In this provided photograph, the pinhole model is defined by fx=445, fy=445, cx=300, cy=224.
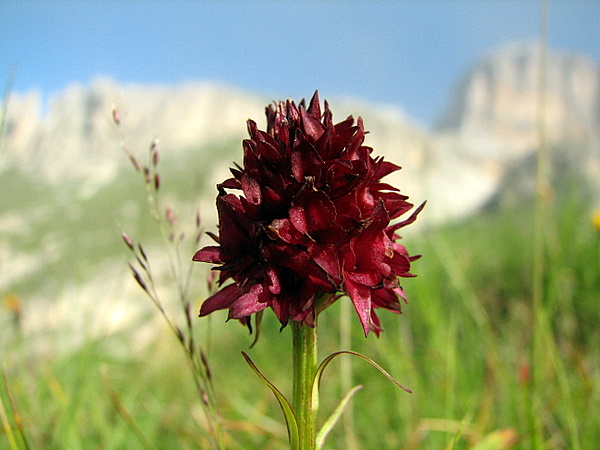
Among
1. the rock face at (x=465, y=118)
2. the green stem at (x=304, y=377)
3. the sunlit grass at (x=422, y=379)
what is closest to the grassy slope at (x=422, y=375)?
the sunlit grass at (x=422, y=379)

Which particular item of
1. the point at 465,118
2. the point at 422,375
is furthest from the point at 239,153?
the point at 465,118

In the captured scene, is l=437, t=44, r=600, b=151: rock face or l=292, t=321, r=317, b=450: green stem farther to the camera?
l=437, t=44, r=600, b=151: rock face

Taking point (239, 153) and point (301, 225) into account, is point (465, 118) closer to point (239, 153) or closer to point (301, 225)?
→ point (239, 153)

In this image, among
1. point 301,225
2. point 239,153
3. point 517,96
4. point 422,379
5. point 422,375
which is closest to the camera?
point 301,225

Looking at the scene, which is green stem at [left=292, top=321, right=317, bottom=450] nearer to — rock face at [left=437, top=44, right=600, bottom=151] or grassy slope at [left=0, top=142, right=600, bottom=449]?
grassy slope at [left=0, top=142, right=600, bottom=449]

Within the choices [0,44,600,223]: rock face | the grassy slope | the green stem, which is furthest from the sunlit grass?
[0,44,600,223]: rock face

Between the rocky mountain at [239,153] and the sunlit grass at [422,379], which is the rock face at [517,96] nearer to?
the rocky mountain at [239,153]
